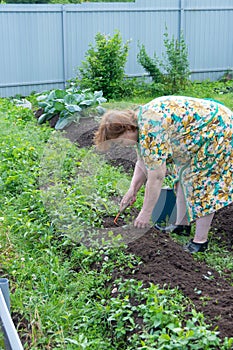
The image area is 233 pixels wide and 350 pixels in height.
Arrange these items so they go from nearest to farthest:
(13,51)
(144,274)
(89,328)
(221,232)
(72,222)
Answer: (89,328) < (144,274) < (72,222) < (221,232) < (13,51)

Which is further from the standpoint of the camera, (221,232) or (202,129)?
(221,232)

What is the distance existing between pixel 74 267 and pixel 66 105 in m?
4.45

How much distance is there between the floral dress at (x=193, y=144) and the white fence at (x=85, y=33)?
7.25m

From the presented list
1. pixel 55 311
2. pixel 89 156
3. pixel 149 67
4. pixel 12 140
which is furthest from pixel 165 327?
pixel 149 67

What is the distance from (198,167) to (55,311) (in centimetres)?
145

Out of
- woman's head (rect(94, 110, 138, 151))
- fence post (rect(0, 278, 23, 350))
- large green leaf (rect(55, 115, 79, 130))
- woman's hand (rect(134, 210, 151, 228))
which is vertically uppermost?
woman's head (rect(94, 110, 138, 151))

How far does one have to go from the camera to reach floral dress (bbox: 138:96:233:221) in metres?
3.54

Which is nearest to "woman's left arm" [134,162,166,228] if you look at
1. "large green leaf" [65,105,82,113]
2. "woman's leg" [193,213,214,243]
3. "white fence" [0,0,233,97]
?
"woman's leg" [193,213,214,243]

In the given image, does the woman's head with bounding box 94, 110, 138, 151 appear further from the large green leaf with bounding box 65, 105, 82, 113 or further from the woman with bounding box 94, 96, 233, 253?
the large green leaf with bounding box 65, 105, 82, 113

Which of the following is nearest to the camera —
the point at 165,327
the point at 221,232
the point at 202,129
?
the point at 165,327

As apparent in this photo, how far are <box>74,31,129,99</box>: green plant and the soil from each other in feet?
18.8

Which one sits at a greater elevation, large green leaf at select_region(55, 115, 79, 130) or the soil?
large green leaf at select_region(55, 115, 79, 130)

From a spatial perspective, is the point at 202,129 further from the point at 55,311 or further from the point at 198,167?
the point at 55,311

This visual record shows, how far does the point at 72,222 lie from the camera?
14.1 ft
